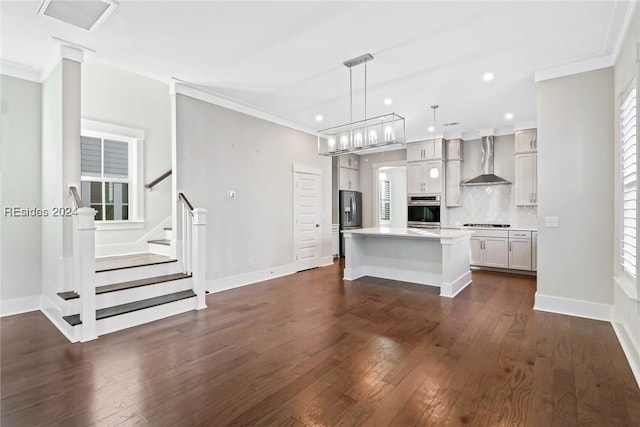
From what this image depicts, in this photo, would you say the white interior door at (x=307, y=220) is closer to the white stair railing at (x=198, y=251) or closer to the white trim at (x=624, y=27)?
the white stair railing at (x=198, y=251)

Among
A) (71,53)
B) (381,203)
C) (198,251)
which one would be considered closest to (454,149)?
(381,203)

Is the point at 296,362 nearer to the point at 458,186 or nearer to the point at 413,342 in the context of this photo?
the point at 413,342

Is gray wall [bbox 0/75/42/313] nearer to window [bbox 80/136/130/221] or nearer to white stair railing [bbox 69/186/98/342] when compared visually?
window [bbox 80/136/130/221]

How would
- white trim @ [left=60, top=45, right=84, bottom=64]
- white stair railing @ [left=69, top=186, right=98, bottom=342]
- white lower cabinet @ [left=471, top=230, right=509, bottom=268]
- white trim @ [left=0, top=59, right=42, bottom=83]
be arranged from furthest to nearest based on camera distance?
1. white lower cabinet @ [left=471, top=230, right=509, bottom=268]
2. white trim @ [left=0, top=59, right=42, bottom=83]
3. white trim @ [left=60, top=45, right=84, bottom=64]
4. white stair railing @ [left=69, top=186, right=98, bottom=342]

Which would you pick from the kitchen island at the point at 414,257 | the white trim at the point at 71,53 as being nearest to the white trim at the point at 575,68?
the kitchen island at the point at 414,257

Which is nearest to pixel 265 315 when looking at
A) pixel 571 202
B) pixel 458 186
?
pixel 571 202

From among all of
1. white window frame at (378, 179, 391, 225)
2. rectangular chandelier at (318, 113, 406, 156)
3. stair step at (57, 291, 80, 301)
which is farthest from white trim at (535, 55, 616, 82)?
stair step at (57, 291, 80, 301)

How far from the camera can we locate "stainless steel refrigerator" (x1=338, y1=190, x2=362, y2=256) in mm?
8124

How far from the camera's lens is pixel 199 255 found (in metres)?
4.09

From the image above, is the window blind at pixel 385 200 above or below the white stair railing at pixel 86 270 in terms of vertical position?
above

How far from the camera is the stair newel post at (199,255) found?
13.3 ft

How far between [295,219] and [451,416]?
4.75 m

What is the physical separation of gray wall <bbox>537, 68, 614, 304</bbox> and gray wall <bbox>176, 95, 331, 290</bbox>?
4111 mm

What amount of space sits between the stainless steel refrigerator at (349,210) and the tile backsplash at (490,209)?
2335 millimetres
